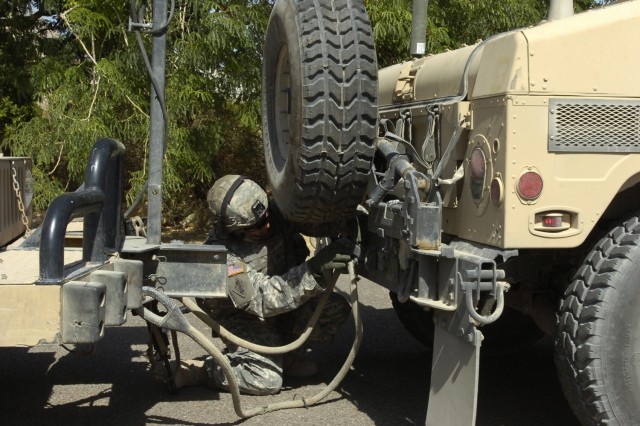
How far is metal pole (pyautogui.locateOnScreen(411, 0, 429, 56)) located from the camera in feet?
16.8

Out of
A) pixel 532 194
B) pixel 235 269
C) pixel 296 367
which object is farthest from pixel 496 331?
pixel 532 194

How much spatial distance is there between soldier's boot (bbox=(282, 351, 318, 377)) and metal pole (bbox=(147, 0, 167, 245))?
1.37 metres

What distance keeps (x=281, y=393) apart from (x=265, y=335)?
323 mm

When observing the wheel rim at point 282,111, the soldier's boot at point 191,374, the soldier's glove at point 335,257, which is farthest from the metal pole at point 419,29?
the soldier's boot at point 191,374

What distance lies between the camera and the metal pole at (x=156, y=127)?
4105 millimetres

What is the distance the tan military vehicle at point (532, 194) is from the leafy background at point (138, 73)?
5.97 meters

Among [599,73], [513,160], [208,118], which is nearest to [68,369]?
[513,160]

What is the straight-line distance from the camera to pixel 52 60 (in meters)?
10.2

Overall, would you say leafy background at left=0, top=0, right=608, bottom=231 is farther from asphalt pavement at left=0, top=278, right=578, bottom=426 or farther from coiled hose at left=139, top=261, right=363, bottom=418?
coiled hose at left=139, top=261, right=363, bottom=418

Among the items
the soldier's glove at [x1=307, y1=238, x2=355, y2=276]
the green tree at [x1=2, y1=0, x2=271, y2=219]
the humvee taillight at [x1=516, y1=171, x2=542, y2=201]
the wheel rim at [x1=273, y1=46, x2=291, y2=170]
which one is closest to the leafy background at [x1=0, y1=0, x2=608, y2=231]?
the green tree at [x1=2, y1=0, x2=271, y2=219]

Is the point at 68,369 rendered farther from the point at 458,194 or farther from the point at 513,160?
the point at 513,160

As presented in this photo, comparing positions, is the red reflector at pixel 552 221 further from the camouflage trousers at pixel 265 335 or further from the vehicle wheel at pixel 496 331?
the vehicle wheel at pixel 496 331

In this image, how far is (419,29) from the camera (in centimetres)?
526

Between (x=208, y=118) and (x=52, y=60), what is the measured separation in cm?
185
